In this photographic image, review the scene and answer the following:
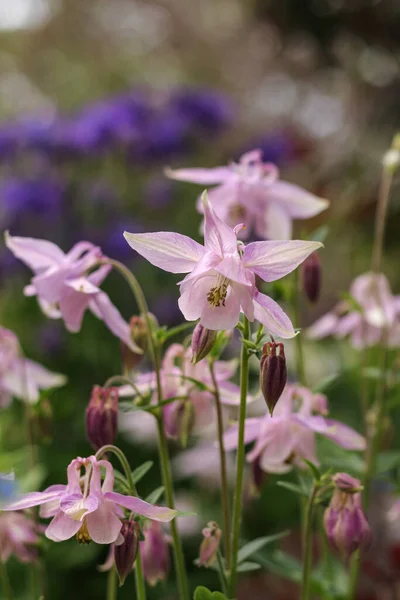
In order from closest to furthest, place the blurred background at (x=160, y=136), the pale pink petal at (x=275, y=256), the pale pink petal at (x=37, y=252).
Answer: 1. the pale pink petal at (x=275, y=256)
2. the pale pink petal at (x=37, y=252)
3. the blurred background at (x=160, y=136)

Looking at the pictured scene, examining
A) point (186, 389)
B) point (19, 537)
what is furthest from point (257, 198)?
point (19, 537)

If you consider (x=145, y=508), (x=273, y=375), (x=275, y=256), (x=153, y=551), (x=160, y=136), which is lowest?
(x=153, y=551)

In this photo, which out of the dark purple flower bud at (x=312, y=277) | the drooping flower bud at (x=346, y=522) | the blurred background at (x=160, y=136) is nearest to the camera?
the drooping flower bud at (x=346, y=522)

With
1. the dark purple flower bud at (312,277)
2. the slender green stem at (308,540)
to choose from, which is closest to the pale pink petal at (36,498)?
the slender green stem at (308,540)

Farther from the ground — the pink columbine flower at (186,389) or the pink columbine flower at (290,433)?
the pink columbine flower at (186,389)

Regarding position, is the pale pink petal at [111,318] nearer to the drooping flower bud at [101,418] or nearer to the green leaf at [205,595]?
the drooping flower bud at [101,418]

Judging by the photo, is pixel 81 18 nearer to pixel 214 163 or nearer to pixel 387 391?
pixel 214 163

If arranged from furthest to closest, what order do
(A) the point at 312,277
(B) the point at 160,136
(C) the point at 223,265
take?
(B) the point at 160,136, (A) the point at 312,277, (C) the point at 223,265

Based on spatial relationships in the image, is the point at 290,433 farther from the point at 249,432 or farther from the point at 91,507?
the point at 91,507
